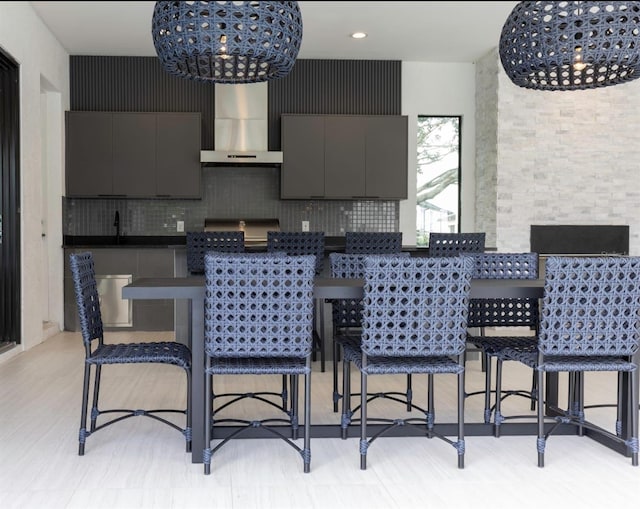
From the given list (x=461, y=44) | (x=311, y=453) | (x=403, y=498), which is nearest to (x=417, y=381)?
(x=311, y=453)

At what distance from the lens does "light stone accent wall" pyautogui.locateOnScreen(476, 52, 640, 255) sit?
7582 millimetres

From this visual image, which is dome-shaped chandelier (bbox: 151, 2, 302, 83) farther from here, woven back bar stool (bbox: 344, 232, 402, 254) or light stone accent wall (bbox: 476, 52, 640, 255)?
light stone accent wall (bbox: 476, 52, 640, 255)

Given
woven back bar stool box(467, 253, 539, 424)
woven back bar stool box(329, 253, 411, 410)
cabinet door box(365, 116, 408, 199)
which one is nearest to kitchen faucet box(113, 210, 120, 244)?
cabinet door box(365, 116, 408, 199)

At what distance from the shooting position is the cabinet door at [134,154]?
7.58 m

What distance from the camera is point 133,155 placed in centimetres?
759

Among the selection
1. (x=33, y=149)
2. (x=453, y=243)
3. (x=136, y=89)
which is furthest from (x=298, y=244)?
(x=136, y=89)

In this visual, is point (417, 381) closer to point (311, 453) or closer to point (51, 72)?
point (311, 453)

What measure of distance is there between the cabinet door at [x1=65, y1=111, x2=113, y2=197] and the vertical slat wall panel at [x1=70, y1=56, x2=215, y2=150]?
13.1 inches

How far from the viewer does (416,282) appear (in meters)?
2.98

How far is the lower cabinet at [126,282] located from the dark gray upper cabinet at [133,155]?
2.65 feet

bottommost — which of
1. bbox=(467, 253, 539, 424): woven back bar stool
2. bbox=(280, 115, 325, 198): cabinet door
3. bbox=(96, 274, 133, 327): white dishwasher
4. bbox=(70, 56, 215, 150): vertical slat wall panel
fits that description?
bbox=(96, 274, 133, 327): white dishwasher

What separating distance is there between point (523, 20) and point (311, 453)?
217 cm

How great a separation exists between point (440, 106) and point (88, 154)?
391 centimetres

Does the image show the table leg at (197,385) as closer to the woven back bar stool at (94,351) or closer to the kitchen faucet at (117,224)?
the woven back bar stool at (94,351)
